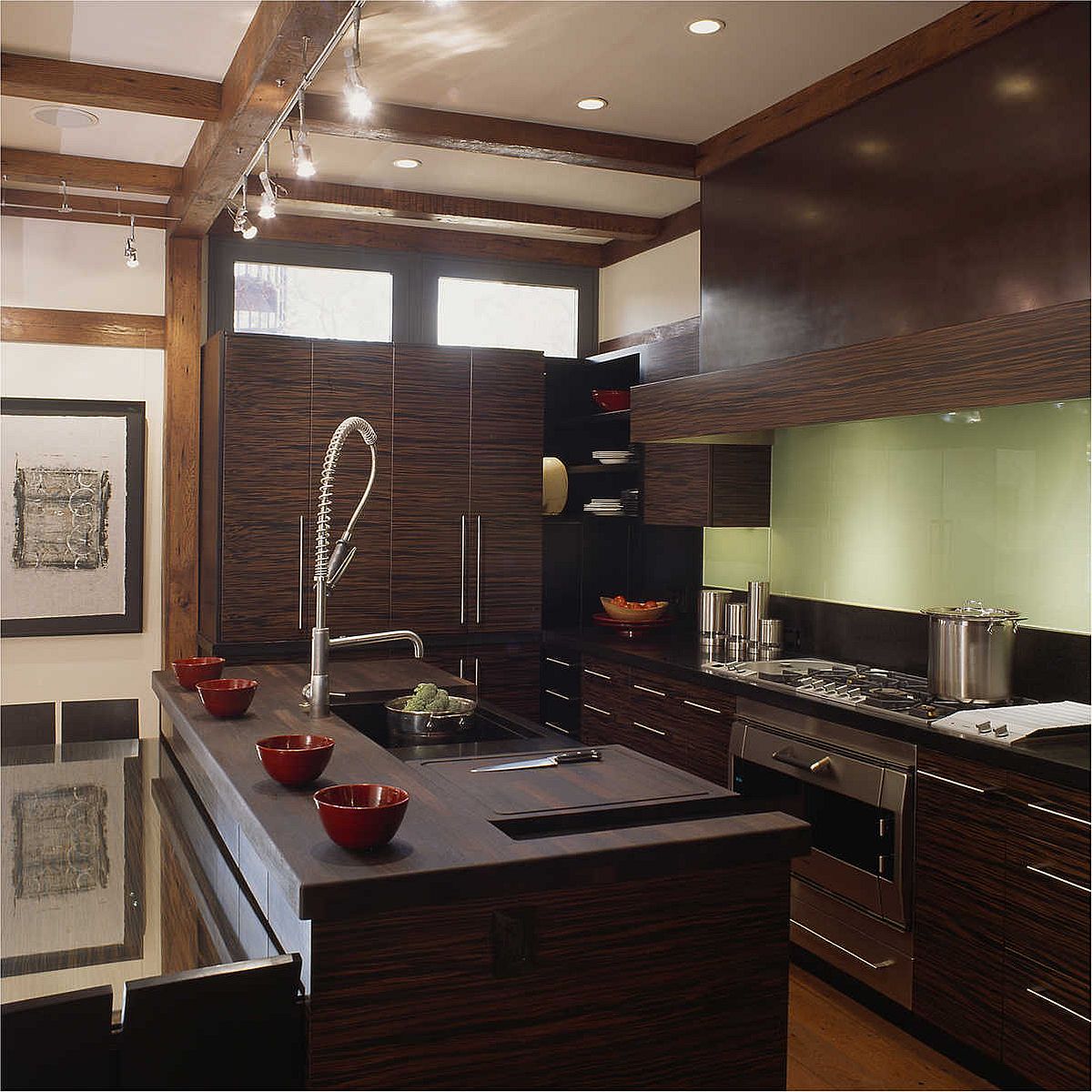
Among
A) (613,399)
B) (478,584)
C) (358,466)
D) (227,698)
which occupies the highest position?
(613,399)

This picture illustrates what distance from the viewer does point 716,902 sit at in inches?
77.3

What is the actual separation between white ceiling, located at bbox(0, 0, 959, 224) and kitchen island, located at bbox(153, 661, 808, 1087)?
7.52ft

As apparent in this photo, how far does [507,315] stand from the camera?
6086 mm

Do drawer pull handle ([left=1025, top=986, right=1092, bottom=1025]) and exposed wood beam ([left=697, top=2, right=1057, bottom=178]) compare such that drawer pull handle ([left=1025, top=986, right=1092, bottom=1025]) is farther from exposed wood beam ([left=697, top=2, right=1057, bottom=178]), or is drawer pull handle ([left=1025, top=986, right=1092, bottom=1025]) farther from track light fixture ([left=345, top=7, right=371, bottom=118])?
track light fixture ([left=345, top=7, right=371, bottom=118])

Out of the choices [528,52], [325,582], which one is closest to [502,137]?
[528,52]

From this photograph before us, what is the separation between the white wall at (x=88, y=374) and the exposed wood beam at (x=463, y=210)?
956 mm

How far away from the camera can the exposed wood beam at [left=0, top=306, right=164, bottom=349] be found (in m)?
5.14

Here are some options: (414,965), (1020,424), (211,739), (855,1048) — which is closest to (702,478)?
(1020,424)

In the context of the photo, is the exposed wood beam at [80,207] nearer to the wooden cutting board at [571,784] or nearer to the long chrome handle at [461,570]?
the long chrome handle at [461,570]

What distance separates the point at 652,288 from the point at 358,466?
177 centimetres

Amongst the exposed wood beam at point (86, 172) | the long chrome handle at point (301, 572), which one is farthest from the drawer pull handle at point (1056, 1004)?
the exposed wood beam at point (86, 172)

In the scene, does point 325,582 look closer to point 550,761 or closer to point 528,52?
point 550,761

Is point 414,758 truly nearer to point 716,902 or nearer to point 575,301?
point 716,902

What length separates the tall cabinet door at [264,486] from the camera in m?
4.92
